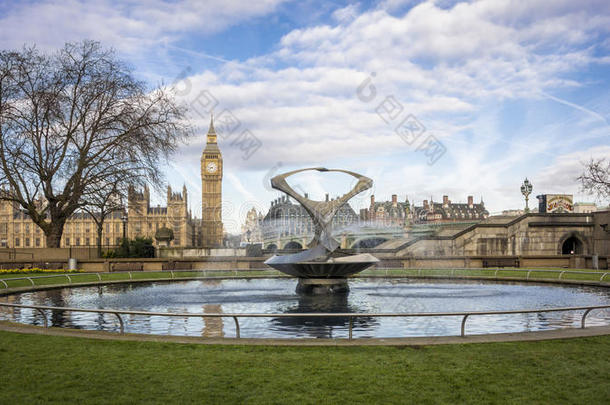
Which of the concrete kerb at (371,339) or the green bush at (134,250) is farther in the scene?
the green bush at (134,250)

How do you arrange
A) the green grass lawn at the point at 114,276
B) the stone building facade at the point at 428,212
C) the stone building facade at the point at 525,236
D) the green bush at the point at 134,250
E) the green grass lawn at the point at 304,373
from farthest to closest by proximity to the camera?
the stone building facade at the point at 428,212 < the stone building facade at the point at 525,236 < the green bush at the point at 134,250 < the green grass lawn at the point at 114,276 < the green grass lawn at the point at 304,373

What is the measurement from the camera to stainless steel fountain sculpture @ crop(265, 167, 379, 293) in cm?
1980

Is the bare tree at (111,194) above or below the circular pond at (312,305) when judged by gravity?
above

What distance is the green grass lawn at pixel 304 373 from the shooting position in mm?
6766

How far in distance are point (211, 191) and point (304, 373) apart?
171 metres

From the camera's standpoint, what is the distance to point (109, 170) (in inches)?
1341

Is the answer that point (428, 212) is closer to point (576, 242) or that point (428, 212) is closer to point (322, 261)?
point (576, 242)

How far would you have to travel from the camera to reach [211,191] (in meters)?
176

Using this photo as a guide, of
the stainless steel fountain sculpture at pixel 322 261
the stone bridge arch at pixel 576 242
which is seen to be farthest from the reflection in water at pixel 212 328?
the stone bridge arch at pixel 576 242

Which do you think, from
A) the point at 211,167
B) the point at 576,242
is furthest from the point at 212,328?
the point at 211,167

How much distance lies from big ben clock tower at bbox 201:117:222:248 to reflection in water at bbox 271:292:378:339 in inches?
5925

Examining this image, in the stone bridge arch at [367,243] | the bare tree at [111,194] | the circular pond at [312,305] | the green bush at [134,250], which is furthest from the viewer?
the stone bridge arch at [367,243]

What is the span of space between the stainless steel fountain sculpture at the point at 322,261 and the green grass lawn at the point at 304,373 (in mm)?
10344

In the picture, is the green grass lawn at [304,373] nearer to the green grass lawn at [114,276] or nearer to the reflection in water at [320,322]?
the reflection in water at [320,322]
